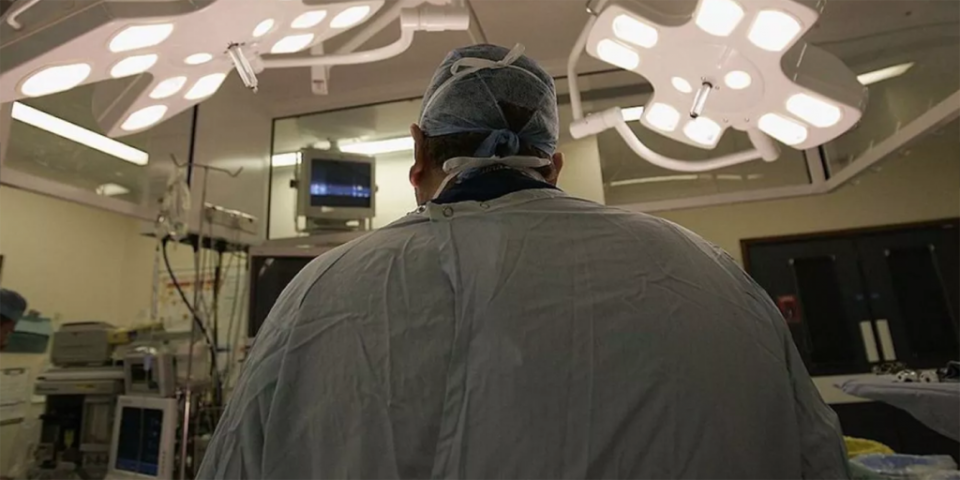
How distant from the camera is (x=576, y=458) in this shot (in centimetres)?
51

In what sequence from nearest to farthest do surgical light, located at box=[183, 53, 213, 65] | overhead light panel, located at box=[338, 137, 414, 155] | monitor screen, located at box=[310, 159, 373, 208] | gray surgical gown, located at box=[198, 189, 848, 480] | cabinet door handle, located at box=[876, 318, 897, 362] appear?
gray surgical gown, located at box=[198, 189, 848, 480], surgical light, located at box=[183, 53, 213, 65], monitor screen, located at box=[310, 159, 373, 208], overhead light panel, located at box=[338, 137, 414, 155], cabinet door handle, located at box=[876, 318, 897, 362]

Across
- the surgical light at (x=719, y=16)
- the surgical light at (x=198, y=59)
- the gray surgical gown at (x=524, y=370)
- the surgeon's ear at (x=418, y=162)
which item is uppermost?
the surgical light at (x=719, y=16)

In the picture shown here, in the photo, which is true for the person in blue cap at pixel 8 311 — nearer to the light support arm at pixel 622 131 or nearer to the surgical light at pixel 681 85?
the light support arm at pixel 622 131

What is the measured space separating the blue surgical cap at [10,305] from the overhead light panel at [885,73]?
3190 millimetres

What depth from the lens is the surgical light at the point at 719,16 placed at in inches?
47.2

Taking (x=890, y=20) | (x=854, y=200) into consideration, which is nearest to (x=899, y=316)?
(x=854, y=200)

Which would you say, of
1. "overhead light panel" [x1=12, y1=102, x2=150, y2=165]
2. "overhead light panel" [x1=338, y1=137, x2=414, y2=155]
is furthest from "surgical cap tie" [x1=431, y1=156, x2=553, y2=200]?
"overhead light panel" [x1=338, y1=137, x2=414, y2=155]

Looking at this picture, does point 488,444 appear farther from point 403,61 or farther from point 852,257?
point 852,257

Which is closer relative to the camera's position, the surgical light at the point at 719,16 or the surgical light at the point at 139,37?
the surgical light at the point at 139,37

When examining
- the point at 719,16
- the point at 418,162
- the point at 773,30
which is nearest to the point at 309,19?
the point at 418,162

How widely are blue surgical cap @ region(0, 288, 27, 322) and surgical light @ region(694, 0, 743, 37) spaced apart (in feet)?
8.39

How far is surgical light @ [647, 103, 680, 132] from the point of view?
1.61 meters

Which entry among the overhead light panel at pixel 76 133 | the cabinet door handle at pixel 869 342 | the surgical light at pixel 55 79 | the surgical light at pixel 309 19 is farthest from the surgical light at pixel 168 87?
the cabinet door handle at pixel 869 342

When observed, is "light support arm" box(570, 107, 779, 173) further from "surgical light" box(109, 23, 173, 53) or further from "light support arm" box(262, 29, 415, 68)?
"surgical light" box(109, 23, 173, 53)
